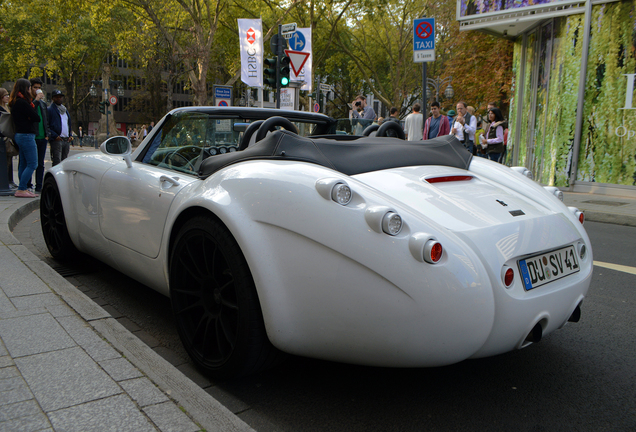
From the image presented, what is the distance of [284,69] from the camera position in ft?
37.4

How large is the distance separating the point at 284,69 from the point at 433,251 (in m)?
10.2

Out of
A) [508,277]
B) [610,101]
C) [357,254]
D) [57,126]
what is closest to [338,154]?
[357,254]

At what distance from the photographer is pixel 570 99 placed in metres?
11.1

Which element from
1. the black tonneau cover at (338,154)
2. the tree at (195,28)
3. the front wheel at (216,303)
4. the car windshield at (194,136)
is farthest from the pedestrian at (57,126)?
the tree at (195,28)

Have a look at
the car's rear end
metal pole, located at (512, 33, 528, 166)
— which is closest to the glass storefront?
metal pole, located at (512, 33, 528, 166)

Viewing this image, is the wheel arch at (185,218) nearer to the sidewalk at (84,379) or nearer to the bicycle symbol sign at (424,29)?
the sidewalk at (84,379)

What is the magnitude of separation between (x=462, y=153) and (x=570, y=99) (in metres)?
9.43

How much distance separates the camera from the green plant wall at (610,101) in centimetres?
1020

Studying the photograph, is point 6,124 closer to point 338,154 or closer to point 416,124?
point 338,154

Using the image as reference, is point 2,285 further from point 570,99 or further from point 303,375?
point 570,99

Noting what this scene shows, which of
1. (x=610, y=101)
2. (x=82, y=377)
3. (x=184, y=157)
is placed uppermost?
(x=610, y=101)

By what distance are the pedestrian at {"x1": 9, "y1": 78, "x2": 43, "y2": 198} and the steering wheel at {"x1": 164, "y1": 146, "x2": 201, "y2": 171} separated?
19.6 ft

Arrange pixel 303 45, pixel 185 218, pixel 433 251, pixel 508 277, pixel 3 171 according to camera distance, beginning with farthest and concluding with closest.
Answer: pixel 303 45 < pixel 3 171 < pixel 185 218 < pixel 508 277 < pixel 433 251

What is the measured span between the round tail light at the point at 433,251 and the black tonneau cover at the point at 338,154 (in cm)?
64
